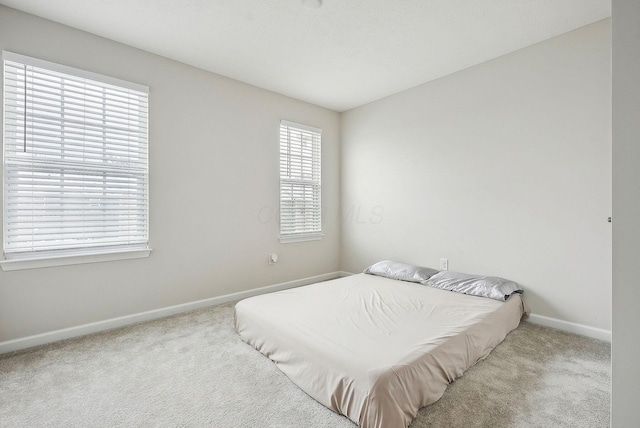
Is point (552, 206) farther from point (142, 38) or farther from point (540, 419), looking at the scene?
point (142, 38)

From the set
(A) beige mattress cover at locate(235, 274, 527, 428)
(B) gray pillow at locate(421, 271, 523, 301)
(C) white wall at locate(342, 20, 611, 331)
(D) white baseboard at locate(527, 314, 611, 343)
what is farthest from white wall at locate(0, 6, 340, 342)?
(D) white baseboard at locate(527, 314, 611, 343)

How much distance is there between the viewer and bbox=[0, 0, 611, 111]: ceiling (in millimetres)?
2240

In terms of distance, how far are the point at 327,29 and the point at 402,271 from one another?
2565mm

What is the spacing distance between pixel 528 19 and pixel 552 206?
Result: 5.23ft

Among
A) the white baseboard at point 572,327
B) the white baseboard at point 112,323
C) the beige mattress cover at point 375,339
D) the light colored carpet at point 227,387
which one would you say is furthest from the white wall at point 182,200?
the white baseboard at point 572,327

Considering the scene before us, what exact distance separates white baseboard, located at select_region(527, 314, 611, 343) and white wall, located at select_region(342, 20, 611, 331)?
0.12 ft

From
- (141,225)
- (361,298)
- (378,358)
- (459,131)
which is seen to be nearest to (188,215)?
(141,225)

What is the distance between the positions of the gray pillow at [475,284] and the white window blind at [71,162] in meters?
3.01

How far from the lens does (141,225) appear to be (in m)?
2.88

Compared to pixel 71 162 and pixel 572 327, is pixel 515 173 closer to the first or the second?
pixel 572 327

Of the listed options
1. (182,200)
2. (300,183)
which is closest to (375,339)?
(182,200)

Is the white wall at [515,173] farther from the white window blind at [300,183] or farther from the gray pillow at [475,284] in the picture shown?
the white window blind at [300,183]

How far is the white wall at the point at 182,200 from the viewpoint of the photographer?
7.85ft

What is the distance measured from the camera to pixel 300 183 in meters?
4.23
